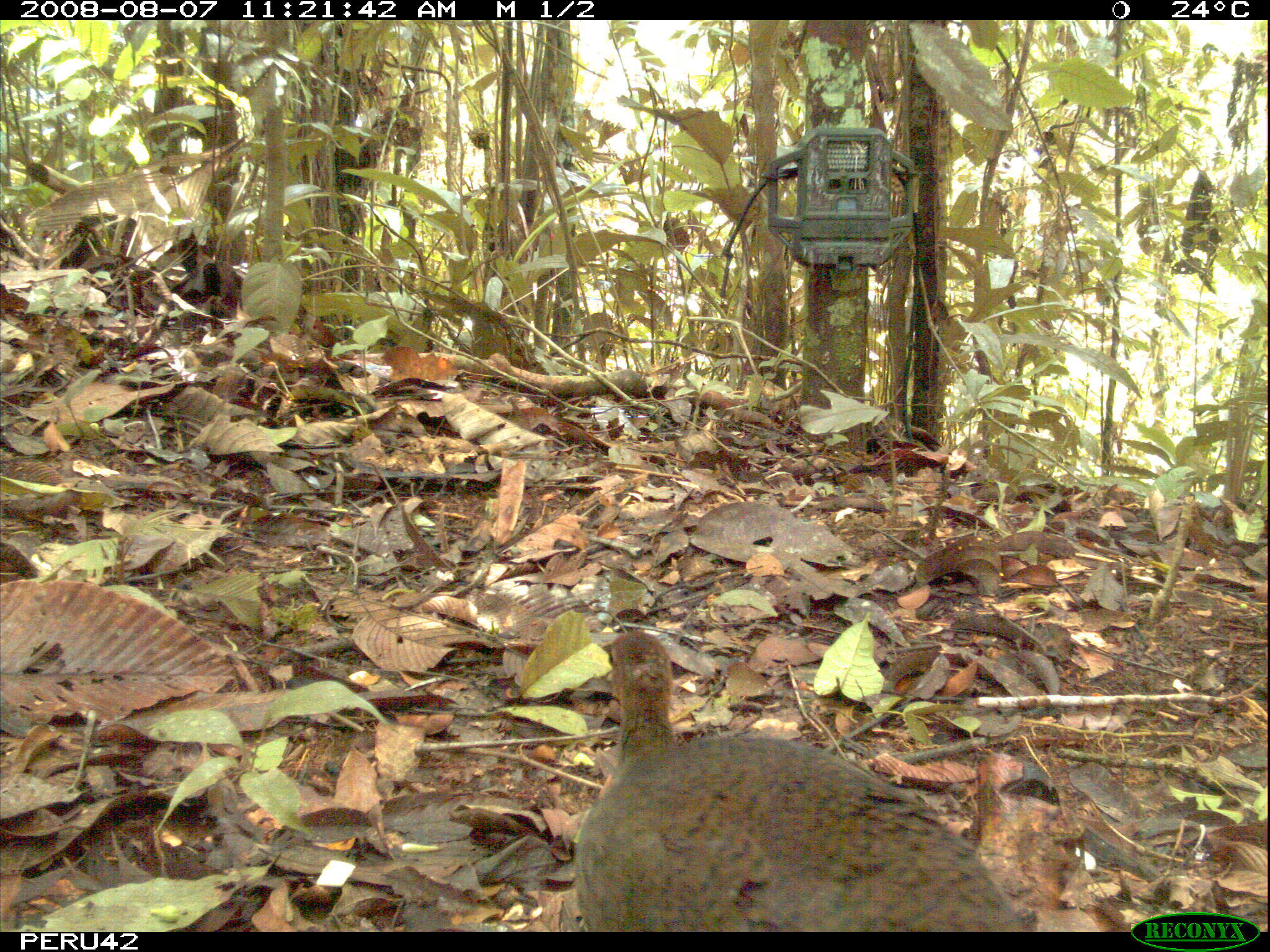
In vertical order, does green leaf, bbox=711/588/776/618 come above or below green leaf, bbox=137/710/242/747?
below

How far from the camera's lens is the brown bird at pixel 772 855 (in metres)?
1.15

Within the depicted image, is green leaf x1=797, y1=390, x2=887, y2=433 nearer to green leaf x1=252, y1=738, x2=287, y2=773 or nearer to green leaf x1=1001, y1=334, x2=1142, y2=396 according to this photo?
green leaf x1=1001, y1=334, x2=1142, y2=396

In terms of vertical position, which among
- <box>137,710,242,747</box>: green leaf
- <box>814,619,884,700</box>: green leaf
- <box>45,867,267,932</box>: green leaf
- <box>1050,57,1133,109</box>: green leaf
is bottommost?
<box>45,867,267,932</box>: green leaf

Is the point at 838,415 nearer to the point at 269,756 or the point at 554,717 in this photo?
the point at 554,717

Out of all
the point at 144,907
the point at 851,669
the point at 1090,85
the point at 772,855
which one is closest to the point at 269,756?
the point at 144,907

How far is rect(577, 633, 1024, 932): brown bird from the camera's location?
115 centimetres

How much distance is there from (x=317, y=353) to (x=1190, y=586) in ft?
9.01

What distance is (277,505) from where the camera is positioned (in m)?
2.71

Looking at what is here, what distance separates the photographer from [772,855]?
4.03 feet

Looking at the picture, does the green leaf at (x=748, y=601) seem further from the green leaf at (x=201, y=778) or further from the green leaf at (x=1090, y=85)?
the green leaf at (x=1090, y=85)

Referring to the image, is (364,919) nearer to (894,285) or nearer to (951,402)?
(894,285)

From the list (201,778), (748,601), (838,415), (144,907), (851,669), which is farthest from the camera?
(838,415)

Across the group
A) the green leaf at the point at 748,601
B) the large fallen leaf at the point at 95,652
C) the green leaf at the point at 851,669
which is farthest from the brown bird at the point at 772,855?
the large fallen leaf at the point at 95,652

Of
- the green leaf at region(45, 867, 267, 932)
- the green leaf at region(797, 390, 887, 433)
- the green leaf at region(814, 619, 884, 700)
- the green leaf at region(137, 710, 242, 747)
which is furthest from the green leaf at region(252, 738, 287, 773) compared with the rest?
the green leaf at region(797, 390, 887, 433)
